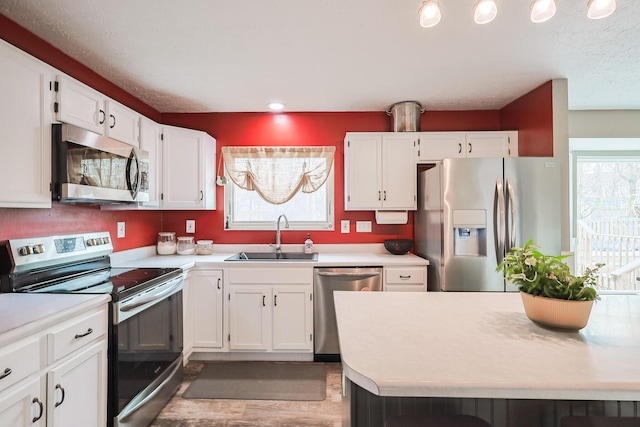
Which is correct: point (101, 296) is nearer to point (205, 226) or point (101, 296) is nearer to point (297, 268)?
point (297, 268)

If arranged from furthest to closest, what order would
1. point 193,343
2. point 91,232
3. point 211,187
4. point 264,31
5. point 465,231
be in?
1. point 211,187
2. point 193,343
3. point 465,231
4. point 91,232
5. point 264,31

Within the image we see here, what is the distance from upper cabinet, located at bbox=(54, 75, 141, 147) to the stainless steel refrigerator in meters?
2.46

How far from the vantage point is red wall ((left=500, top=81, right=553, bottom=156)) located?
2.53 meters

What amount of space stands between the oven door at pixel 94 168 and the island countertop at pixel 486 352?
1.62 meters

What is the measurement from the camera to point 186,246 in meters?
3.06

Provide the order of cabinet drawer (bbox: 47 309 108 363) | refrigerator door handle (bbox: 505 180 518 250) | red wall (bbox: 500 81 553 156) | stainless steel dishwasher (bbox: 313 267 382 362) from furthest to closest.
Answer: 1. stainless steel dishwasher (bbox: 313 267 382 362)
2. red wall (bbox: 500 81 553 156)
3. refrigerator door handle (bbox: 505 180 518 250)
4. cabinet drawer (bbox: 47 309 108 363)

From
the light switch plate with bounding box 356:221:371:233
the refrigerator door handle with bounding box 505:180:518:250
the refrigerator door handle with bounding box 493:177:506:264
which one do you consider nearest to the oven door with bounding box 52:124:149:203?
the light switch plate with bounding box 356:221:371:233

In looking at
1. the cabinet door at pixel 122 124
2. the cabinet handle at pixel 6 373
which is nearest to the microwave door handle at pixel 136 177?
the cabinet door at pixel 122 124

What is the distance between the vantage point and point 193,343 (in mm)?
2648

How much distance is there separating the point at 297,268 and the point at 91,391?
152 cm

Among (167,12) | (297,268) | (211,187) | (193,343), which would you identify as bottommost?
(193,343)

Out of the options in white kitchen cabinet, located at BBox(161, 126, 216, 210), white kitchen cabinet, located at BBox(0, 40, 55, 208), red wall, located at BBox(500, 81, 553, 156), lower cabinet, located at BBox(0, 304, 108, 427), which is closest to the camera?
lower cabinet, located at BBox(0, 304, 108, 427)

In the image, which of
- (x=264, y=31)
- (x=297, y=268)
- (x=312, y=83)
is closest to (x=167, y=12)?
(x=264, y=31)

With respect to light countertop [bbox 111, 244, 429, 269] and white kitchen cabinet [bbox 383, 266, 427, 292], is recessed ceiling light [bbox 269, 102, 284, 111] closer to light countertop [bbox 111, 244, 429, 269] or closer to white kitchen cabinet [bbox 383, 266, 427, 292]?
light countertop [bbox 111, 244, 429, 269]
